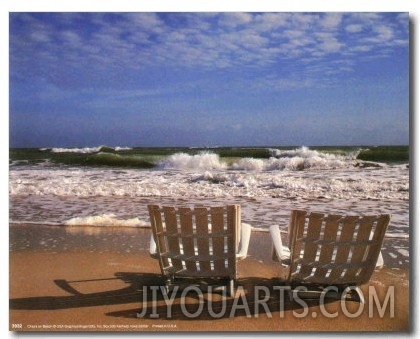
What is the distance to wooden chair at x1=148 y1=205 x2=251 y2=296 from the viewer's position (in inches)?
161

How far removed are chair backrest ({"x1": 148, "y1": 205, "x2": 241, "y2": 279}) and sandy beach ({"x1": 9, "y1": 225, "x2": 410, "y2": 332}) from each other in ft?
1.12

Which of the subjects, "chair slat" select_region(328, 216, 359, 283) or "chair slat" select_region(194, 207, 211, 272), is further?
"chair slat" select_region(194, 207, 211, 272)

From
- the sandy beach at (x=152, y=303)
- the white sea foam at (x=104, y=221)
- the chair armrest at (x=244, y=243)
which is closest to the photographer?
the chair armrest at (x=244, y=243)

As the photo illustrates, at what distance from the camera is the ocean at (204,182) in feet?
16.7

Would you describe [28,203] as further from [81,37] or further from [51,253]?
[81,37]

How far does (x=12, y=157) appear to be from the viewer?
15.2 ft

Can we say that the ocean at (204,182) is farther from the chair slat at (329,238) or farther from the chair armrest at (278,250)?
the chair slat at (329,238)

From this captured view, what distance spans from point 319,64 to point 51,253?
2935mm

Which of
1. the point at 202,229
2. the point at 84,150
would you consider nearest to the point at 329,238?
the point at 202,229

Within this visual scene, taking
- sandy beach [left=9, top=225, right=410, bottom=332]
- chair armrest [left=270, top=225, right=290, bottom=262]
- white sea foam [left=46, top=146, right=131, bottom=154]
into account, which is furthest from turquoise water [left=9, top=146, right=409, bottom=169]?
chair armrest [left=270, top=225, right=290, bottom=262]

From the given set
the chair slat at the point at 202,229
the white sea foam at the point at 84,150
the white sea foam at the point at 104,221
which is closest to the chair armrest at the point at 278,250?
the chair slat at the point at 202,229

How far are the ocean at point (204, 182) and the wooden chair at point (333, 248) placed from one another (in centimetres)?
94

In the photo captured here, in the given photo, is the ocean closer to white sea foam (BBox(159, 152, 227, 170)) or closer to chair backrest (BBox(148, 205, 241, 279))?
white sea foam (BBox(159, 152, 227, 170))

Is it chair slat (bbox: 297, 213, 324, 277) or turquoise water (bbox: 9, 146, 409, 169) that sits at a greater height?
turquoise water (bbox: 9, 146, 409, 169)
